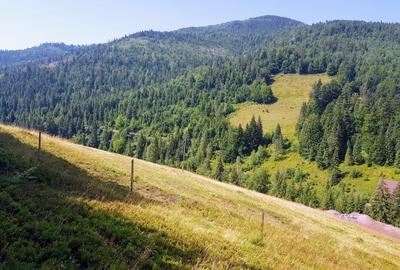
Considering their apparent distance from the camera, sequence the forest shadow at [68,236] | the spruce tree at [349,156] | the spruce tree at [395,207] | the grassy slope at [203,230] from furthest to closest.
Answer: the spruce tree at [349,156] → the spruce tree at [395,207] → the grassy slope at [203,230] → the forest shadow at [68,236]

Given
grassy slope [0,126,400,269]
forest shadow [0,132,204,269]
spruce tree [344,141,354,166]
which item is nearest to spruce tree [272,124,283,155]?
spruce tree [344,141,354,166]

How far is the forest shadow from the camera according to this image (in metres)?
10.3

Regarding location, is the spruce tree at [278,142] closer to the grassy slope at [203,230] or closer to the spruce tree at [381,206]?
the spruce tree at [381,206]

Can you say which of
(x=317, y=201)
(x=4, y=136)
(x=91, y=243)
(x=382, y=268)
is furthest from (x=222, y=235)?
(x=317, y=201)

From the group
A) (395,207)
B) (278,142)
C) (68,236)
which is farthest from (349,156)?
(68,236)

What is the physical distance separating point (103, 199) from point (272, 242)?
8582 mm

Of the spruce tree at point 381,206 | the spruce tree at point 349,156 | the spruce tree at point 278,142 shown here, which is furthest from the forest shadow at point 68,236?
the spruce tree at point 278,142

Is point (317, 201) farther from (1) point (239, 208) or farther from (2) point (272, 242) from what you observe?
(2) point (272, 242)

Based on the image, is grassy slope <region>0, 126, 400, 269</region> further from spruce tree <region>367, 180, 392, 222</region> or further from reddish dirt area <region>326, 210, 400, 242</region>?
spruce tree <region>367, 180, 392, 222</region>

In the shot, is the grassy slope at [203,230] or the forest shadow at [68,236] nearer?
the forest shadow at [68,236]

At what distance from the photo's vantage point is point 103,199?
17.3 meters

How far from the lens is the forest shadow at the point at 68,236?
10295mm

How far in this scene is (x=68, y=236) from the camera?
38.2 ft

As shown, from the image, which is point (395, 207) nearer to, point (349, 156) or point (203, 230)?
point (349, 156)
